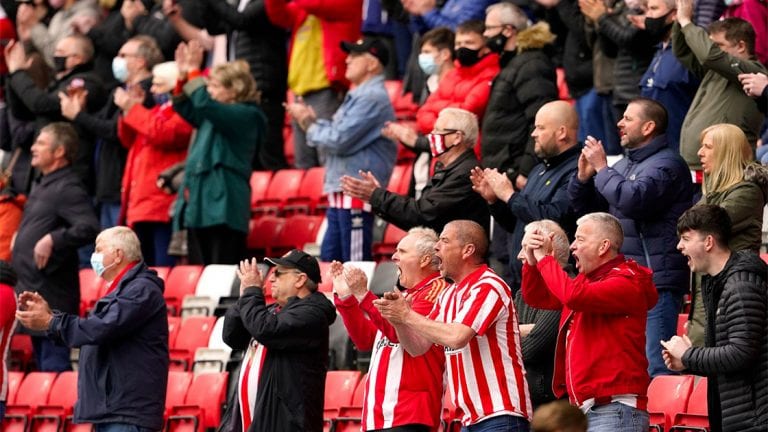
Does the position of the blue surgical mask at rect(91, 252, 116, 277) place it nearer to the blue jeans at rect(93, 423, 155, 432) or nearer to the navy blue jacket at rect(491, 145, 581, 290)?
the blue jeans at rect(93, 423, 155, 432)

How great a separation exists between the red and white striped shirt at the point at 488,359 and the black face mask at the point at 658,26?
3455 mm

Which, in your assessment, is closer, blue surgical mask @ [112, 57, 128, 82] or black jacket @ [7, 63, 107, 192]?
blue surgical mask @ [112, 57, 128, 82]

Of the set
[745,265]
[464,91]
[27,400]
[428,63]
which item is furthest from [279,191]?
[745,265]

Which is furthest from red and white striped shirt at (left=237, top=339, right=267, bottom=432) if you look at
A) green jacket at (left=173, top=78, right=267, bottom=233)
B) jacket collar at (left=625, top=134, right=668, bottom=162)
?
green jacket at (left=173, top=78, right=267, bottom=233)

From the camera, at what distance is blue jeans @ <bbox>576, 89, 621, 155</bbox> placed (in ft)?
39.9

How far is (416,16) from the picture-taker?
44.0ft

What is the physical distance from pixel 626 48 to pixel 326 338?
12.0 ft

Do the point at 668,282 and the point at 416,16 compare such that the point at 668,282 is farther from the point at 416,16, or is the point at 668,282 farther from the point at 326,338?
the point at 416,16

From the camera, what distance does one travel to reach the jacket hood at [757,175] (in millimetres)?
8625

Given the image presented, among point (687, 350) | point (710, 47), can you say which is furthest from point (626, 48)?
point (687, 350)

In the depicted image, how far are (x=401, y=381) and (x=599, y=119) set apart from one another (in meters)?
4.59

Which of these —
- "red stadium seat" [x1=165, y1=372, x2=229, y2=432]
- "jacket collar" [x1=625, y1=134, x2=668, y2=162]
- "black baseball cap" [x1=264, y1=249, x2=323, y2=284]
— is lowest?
"red stadium seat" [x1=165, y1=372, x2=229, y2=432]

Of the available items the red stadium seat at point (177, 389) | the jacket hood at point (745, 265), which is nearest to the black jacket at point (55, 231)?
the red stadium seat at point (177, 389)

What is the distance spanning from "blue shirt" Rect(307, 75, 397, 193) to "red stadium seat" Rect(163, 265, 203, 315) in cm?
116
